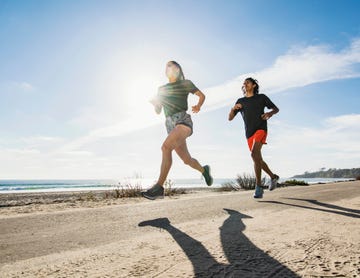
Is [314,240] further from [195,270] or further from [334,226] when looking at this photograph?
[195,270]

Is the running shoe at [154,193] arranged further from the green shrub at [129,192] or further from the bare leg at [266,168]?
the green shrub at [129,192]

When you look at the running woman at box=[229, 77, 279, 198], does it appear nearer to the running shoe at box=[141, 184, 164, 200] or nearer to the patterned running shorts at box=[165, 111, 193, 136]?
the patterned running shorts at box=[165, 111, 193, 136]

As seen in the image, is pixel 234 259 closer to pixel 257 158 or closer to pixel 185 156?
pixel 185 156

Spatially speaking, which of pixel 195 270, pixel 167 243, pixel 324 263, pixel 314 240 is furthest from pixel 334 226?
pixel 195 270

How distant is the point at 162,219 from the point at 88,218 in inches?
31.1

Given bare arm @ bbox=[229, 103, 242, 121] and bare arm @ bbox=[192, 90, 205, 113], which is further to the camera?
bare arm @ bbox=[229, 103, 242, 121]

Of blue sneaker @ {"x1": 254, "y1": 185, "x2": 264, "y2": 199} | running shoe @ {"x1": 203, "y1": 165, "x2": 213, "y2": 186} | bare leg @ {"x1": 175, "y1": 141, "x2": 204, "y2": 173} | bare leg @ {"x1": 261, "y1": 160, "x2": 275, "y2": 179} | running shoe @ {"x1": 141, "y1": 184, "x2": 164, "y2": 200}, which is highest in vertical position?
bare leg @ {"x1": 175, "y1": 141, "x2": 204, "y2": 173}

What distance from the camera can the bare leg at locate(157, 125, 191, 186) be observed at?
14.6ft

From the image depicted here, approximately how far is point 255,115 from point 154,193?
2502 mm

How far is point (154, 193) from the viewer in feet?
14.2

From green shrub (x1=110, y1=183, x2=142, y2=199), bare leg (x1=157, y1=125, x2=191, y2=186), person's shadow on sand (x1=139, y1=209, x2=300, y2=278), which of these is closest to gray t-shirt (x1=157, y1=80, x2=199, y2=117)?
bare leg (x1=157, y1=125, x2=191, y2=186)

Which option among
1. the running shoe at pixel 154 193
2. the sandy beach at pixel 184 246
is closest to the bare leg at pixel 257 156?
the running shoe at pixel 154 193

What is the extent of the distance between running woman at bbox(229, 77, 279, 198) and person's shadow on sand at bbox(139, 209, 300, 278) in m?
3.43

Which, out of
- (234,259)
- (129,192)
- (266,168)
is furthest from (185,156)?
(129,192)
